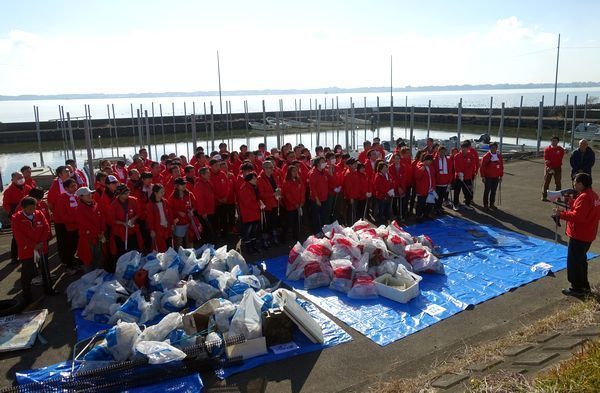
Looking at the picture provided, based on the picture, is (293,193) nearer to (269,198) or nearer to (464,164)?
(269,198)

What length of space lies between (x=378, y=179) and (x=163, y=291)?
5491mm

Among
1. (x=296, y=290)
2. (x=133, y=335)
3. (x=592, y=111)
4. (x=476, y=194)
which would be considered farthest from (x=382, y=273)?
(x=592, y=111)

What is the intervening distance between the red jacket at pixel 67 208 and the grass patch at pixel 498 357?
18.5 ft

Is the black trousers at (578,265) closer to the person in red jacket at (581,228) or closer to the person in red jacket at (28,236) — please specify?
the person in red jacket at (581,228)

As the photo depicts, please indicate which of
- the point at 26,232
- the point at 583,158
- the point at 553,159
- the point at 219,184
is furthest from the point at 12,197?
the point at 583,158

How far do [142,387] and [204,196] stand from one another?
4.45 metres

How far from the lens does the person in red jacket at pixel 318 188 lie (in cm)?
927

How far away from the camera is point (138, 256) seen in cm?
668

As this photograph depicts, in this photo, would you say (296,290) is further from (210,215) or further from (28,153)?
(28,153)

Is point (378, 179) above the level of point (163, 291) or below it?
above

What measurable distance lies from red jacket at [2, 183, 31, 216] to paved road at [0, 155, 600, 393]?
1.60 meters

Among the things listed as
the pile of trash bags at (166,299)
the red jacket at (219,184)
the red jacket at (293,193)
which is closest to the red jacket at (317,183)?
the red jacket at (293,193)

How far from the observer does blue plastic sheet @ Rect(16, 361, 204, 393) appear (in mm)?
4430

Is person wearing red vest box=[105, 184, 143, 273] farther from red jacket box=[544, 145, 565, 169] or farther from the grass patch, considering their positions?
red jacket box=[544, 145, 565, 169]
